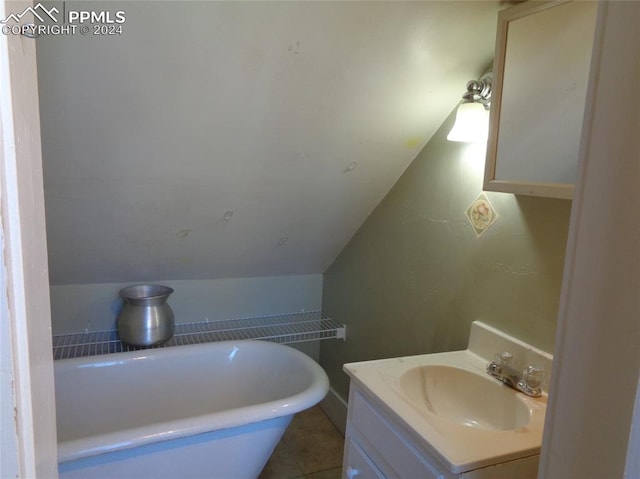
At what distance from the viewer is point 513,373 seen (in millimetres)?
1375

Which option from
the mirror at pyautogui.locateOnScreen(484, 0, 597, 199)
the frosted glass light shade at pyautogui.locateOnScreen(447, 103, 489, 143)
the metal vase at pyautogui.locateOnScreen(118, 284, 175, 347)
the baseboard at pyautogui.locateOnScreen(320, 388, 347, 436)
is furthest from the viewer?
the baseboard at pyautogui.locateOnScreen(320, 388, 347, 436)

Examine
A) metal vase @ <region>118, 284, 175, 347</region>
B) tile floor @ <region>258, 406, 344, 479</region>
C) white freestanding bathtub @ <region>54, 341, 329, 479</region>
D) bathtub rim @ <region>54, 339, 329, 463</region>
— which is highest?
metal vase @ <region>118, 284, 175, 347</region>

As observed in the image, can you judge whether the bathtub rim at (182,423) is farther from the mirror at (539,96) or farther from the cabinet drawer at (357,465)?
the mirror at (539,96)

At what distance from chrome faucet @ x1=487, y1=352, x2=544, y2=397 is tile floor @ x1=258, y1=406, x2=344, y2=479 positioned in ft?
3.94

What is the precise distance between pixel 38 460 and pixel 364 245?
203 cm

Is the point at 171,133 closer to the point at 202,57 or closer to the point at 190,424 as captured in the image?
the point at 202,57

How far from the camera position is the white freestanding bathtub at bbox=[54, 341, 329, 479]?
1477 millimetres

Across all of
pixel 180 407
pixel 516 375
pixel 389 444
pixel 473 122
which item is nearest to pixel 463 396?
pixel 516 375

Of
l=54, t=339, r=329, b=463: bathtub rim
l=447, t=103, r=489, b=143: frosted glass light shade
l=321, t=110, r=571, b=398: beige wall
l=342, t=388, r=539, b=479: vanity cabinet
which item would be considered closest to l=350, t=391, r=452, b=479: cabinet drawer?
l=342, t=388, r=539, b=479: vanity cabinet

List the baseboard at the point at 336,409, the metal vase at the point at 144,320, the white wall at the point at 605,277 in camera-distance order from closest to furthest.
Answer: the white wall at the point at 605,277 → the metal vase at the point at 144,320 → the baseboard at the point at 336,409

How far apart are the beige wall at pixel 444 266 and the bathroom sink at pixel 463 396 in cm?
21

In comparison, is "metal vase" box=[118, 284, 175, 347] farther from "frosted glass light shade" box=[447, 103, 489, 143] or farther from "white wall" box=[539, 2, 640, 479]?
"white wall" box=[539, 2, 640, 479]

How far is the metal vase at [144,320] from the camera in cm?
218

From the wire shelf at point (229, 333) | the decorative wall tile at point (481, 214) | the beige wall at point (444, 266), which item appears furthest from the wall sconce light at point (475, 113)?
the wire shelf at point (229, 333)
